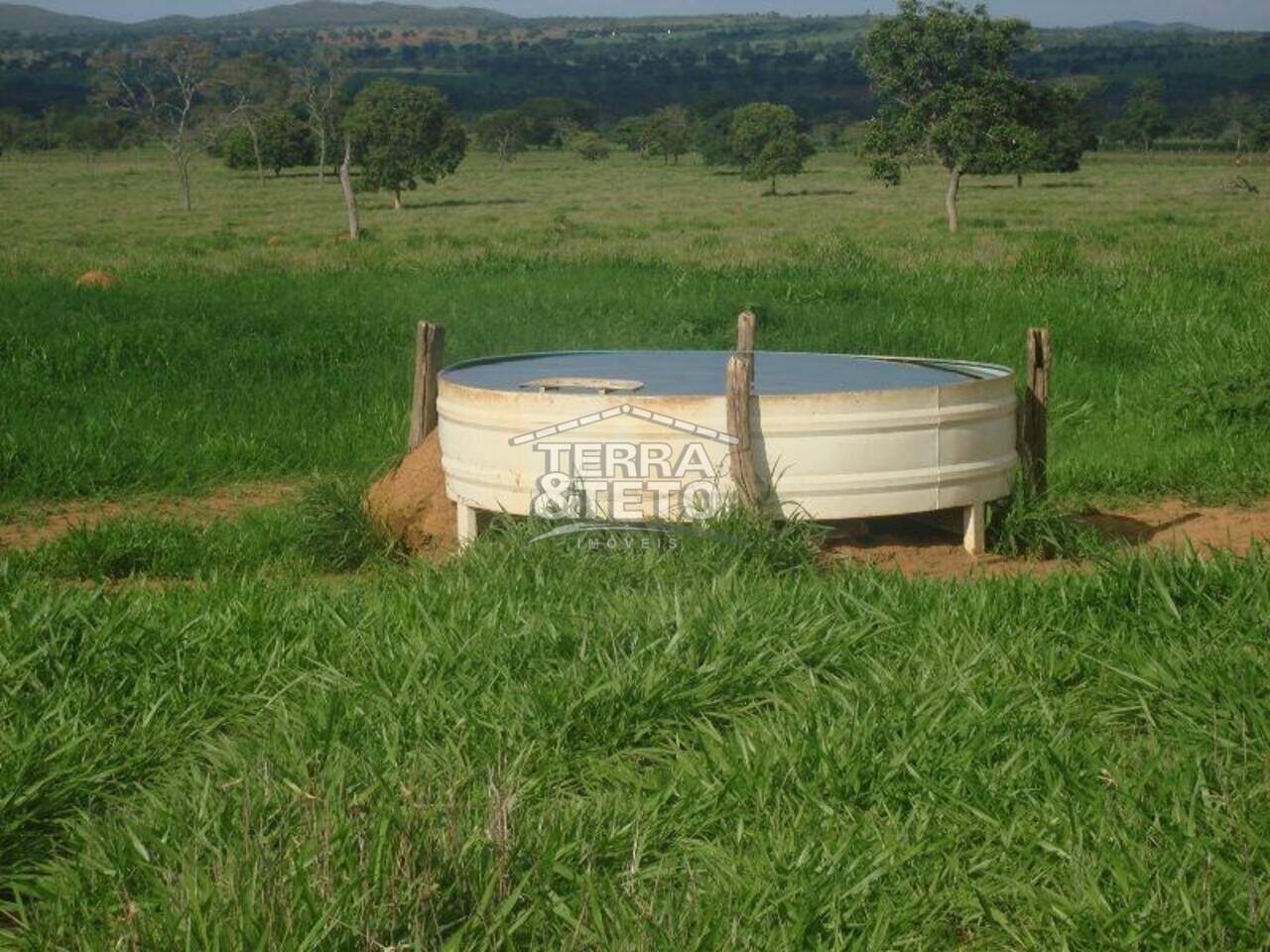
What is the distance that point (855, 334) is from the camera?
1331 cm

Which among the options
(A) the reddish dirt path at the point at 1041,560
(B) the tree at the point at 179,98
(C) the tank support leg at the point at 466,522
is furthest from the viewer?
(B) the tree at the point at 179,98

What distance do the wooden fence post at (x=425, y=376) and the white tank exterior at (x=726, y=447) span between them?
66.0 inches

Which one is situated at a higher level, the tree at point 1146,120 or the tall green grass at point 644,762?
the tall green grass at point 644,762

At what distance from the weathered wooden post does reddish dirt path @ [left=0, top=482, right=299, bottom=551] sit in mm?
3547

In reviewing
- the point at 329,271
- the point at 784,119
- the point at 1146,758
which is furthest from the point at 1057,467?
the point at 784,119

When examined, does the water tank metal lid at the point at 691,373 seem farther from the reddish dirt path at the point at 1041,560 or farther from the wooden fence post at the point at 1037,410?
the reddish dirt path at the point at 1041,560

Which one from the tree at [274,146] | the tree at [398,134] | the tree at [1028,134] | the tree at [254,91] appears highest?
the tree at [1028,134]

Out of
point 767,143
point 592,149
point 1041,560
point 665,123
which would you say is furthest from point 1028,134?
point 665,123

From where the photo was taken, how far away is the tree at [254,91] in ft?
238

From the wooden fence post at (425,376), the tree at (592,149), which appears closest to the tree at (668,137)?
the tree at (592,149)

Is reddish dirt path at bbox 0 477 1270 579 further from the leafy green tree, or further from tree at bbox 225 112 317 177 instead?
the leafy green tree

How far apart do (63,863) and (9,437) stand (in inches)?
271

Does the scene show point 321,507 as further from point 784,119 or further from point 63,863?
point 784,119

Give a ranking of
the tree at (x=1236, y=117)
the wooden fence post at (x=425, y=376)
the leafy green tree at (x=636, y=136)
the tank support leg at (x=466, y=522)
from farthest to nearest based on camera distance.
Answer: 1. the leafy green tree at (x=636, y=136)
2. the tree at (x=1236, y=117)
3. the wooden fence post at (x=425, y=376)
4. the tank support leg at (x=466, y=522)
